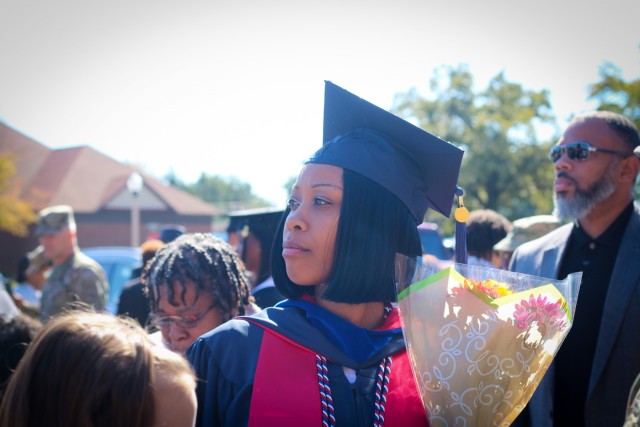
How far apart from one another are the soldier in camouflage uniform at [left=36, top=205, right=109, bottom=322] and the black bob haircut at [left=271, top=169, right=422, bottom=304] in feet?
10.9

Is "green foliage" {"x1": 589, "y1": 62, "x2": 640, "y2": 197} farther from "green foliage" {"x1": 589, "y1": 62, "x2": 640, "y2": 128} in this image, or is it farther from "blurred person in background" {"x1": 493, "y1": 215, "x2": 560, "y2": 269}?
"blurred person in background" {"x1": 493, "y1": 215, "x2": 560, "y2": 269}

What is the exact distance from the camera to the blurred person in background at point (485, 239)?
4547 millimetres

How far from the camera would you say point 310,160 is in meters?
1.95

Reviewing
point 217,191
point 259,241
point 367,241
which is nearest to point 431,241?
point 259,241

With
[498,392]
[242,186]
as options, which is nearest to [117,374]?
[498,392]

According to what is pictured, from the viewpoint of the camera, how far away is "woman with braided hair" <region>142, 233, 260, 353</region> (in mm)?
2486

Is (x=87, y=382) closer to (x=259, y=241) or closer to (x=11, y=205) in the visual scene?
(x=259, y=241)

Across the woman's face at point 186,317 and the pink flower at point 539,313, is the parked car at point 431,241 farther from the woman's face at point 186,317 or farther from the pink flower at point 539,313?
the pink flower at point 539,313

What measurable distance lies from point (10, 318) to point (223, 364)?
1305 mm

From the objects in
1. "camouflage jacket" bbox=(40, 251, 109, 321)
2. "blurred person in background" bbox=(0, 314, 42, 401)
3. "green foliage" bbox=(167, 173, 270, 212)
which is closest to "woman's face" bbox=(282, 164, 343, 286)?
"blurred person in background" bbox=(0, 314, 42, 401)

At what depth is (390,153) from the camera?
1.96 meters

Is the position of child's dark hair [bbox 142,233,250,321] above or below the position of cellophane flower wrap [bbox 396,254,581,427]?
below

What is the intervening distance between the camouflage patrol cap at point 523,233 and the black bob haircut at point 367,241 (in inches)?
106

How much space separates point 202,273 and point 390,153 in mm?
1139
